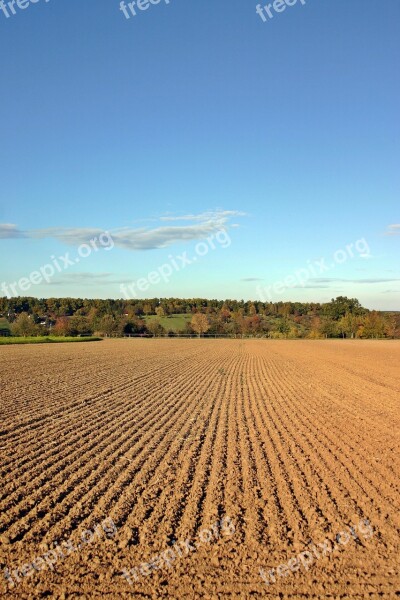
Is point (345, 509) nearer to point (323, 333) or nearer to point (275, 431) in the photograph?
point (275, 431)

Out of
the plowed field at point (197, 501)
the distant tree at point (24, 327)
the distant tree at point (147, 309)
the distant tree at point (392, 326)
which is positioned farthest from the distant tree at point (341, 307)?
the plowed field at point (197, 501)

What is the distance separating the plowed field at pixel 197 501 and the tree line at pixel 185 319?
6896 centimetres

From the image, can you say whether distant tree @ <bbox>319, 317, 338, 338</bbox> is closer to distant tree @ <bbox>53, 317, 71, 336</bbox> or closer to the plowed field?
distant tree @ <bbox>53, 317, 71, 336</bbox>

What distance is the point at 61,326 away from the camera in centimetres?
8456

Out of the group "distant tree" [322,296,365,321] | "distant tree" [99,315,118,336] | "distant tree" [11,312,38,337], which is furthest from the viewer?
"distant tree" [322,296,365,321]

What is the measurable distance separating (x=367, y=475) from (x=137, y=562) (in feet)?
14.3

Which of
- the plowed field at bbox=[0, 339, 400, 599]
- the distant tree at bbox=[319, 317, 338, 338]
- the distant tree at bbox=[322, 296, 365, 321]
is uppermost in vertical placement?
the distant tree at bbox=[322, 296, 365, 321]

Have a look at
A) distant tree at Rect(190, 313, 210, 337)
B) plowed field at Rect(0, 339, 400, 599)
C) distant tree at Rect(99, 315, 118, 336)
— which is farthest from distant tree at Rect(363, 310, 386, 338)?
plowed field at Rect(0, 339, 400, 599)

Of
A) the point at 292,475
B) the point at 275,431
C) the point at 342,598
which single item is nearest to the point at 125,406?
the point at 275,431

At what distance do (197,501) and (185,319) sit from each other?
370 ft

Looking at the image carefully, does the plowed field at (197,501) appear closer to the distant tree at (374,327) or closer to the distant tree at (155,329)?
the distant tree at (155,329)

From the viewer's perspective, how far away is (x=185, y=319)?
4707 inches

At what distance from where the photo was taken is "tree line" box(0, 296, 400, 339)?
93438 mm

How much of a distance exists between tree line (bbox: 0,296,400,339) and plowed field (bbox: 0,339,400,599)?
69.0 m
